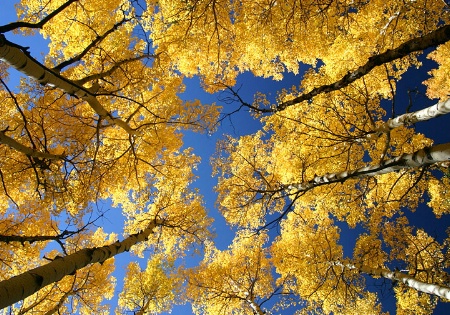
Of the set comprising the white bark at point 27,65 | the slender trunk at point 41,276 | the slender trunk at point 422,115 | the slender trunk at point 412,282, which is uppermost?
the slender trunk at point 422,115

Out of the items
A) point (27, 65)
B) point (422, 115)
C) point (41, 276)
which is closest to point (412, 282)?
point (422, 115)

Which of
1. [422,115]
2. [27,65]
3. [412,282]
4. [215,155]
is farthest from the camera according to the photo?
[215,155]

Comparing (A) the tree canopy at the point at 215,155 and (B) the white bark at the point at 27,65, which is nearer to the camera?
(B) the white bark at the point at 27,65

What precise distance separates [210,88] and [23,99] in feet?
15.4

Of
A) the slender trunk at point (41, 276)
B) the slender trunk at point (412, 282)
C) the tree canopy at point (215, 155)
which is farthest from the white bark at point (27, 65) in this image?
the slender trunk at point (412, 282)

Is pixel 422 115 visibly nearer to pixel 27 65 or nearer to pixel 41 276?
pixel 27 65

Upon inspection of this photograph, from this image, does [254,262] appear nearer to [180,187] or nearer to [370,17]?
[180,187]

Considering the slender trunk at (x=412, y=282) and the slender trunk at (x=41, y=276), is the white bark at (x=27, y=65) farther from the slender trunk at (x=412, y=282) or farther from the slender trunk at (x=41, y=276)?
the slender trunk at (x=412, y=282)

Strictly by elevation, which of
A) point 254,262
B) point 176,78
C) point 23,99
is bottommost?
point 254,262

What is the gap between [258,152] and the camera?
9586mm

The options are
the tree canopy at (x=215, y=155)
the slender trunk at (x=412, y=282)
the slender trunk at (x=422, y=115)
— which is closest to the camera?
the slender trunk at (x=422, y=115)

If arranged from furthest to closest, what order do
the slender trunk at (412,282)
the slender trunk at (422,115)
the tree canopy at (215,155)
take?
the tree canopy at (215,155) < the slender trunk at (412,282) < the slender trunk at (422,115)

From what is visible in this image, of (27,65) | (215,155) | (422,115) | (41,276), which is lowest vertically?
(41,276)

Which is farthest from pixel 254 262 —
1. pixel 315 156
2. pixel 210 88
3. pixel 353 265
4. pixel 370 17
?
pixel 370 17
